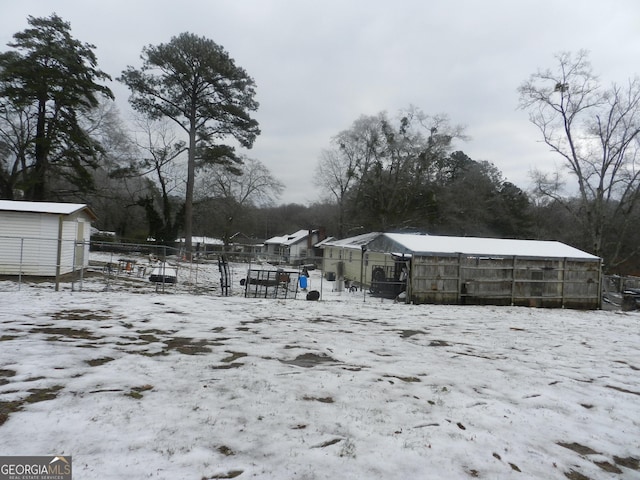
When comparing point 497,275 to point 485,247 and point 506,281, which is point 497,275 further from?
point 485,247

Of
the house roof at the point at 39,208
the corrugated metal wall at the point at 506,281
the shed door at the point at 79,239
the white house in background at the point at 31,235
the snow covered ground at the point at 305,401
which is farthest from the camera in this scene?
the shed door at the point at 79,239

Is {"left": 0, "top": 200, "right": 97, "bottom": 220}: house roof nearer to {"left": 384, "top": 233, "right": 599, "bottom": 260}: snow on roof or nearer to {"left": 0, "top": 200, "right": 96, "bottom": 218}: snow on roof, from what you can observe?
{"left": 0, "top": 200, "right": 96, "bottom": 218}: snow on roof

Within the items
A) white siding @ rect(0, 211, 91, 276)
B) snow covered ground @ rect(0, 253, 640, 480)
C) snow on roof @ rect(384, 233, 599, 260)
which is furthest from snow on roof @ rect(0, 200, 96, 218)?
snow on roof @ rect(384, 233, 599, 260)

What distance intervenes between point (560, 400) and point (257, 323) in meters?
6.08

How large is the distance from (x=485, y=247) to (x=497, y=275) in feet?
6.37

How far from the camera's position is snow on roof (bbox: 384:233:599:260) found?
17172mm

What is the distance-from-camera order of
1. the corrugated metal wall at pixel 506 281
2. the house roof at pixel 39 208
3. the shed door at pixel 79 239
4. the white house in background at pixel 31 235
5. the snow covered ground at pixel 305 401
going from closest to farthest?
the snow covered ground at pixel 305 401 → the house roof at pixel 39 208 → the white house in background at pixel 31 235 → the corrugated metal wall at pixel 506 281 → the shed door at pixel 79 239

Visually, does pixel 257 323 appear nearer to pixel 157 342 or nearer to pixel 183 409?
pixel 157 342

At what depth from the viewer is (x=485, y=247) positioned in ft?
60.3

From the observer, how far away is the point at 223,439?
3363mm

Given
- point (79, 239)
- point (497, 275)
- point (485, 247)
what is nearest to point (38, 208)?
point (79, 239)

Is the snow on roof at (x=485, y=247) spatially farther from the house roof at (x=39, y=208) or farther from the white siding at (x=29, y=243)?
the white siding at (x=29, y=243)

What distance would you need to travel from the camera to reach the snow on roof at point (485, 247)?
1717 cm

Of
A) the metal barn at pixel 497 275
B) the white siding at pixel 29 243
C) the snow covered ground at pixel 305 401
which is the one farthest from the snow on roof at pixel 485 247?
the white siding at pixel 29 243
